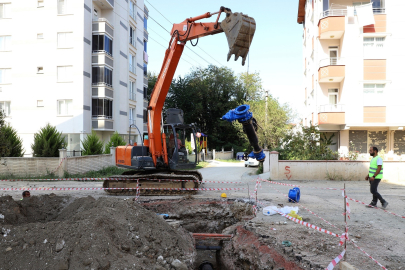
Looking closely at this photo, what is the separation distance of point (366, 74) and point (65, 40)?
2216 centimetres

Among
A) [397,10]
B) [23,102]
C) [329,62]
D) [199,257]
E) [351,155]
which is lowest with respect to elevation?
[199,257]

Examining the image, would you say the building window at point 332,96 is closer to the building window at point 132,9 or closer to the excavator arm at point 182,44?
the excavator arm at point 182,44

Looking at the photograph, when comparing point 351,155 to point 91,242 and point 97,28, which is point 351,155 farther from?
point 97,28

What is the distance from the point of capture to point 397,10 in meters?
20.9

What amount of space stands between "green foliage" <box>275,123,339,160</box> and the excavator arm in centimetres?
963

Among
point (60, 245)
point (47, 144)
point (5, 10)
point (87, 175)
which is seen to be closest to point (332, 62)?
point (87, 175)

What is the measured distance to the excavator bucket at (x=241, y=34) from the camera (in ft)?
24.6

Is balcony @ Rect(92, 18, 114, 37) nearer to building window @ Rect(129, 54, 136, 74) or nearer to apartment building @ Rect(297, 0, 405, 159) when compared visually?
building window @ Rect(129, 54, 136, 74)

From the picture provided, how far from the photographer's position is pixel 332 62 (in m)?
23.3

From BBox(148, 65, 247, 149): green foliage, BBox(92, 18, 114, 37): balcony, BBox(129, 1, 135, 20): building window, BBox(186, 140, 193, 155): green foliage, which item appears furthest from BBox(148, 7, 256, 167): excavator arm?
BBox(148, 65, 247, 149): green foliage

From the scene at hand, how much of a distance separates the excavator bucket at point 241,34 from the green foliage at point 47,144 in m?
15.1

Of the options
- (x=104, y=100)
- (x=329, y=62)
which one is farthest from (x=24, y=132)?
(x=329, y=62)

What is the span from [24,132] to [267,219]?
24.3 m

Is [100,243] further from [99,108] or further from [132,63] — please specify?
[132,63]
